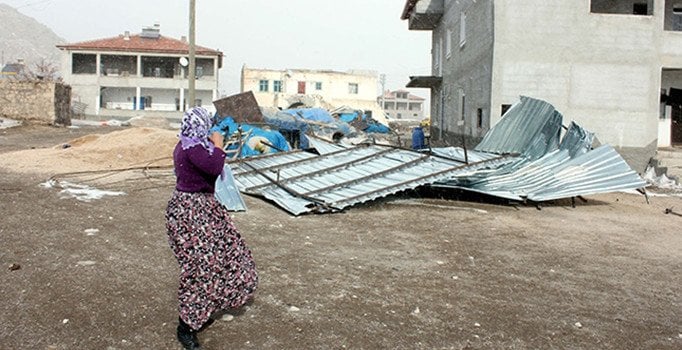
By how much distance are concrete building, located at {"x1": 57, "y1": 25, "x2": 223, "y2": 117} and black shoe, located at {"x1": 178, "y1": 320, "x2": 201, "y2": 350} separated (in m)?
41.9

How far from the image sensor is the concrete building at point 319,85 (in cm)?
5666

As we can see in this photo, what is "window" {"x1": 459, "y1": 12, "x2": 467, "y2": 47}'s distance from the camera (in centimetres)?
1730

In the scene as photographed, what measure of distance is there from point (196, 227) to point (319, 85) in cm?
5609

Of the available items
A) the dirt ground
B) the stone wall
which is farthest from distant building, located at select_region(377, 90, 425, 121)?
the dirt ground

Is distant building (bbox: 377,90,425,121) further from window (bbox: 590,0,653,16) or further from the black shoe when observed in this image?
the black shoe

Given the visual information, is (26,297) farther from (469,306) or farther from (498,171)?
(498,171)

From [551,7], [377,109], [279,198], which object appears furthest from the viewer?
[377,109]

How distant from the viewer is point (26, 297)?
12.8 feet

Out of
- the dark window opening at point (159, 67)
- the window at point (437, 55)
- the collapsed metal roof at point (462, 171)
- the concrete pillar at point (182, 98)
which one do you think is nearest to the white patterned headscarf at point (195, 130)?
the collapsed metal roof at point (462, 171)

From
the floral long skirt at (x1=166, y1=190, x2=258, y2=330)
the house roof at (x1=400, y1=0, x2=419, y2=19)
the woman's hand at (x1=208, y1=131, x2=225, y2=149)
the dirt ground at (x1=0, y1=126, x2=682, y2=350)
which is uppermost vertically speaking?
the house roof at (x1=400, y1=0, x2=419, y2=19)

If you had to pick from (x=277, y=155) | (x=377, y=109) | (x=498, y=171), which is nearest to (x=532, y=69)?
(x=498, y=171)

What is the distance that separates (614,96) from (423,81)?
33.0ft

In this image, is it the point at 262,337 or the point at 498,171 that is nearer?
the point at 262,337

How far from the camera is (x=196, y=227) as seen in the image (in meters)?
3.31
